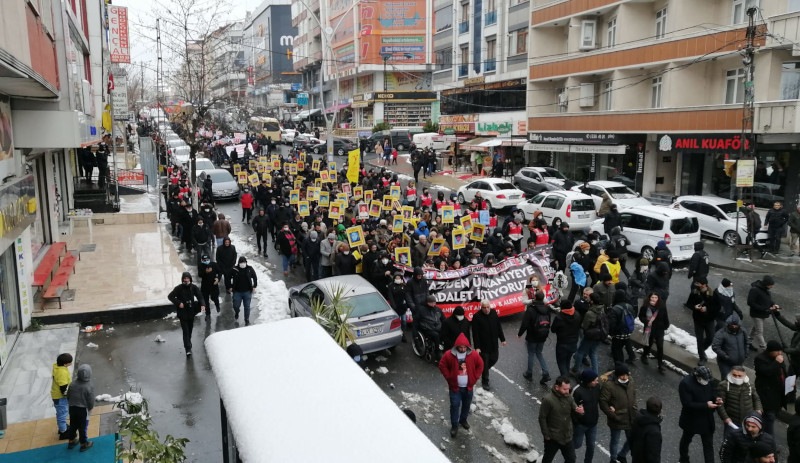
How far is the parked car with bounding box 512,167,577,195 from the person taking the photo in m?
29.0

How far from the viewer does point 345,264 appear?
14.8m

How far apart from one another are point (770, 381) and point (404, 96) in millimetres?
67729

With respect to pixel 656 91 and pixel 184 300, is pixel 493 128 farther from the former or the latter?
pixel 184 300

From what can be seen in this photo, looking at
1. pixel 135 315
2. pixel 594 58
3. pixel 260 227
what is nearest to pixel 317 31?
pixel 594 58

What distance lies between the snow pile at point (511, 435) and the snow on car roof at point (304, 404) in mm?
3658

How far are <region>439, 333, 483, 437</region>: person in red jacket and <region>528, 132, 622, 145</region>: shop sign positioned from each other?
2521 centimetres

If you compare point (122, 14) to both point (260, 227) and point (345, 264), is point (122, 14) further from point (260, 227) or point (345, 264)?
point (345, 264)

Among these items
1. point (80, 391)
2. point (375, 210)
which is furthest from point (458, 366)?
point (375, 210)

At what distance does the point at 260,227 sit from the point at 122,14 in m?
20.5

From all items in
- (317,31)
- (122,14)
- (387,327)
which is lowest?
(387,327)

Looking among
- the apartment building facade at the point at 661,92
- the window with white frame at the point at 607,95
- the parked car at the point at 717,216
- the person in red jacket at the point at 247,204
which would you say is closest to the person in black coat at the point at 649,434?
the parked car at the point at 717,216

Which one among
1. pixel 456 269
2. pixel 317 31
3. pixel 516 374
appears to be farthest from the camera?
pixel 317 31

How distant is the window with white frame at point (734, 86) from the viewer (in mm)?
26125

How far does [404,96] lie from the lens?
73.5 meters
